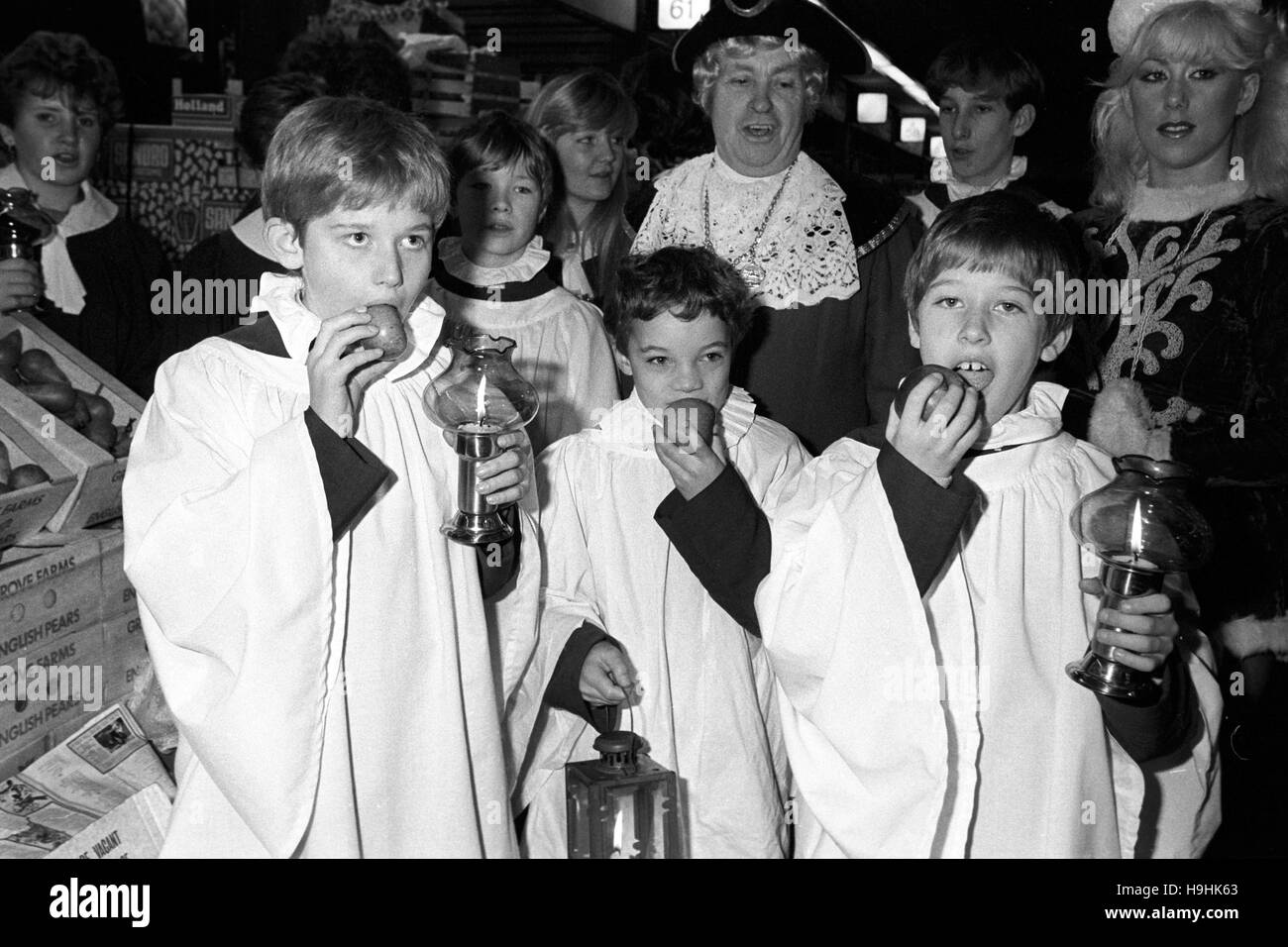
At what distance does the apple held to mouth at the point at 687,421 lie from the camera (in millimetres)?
1911

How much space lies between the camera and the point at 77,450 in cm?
244

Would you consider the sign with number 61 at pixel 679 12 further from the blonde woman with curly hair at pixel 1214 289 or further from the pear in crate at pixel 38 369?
the pear in crate at pixel 38 369

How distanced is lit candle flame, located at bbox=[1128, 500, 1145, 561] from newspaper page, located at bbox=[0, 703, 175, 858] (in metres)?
1.78

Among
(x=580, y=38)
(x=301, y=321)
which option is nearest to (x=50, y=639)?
(x=301, y=321)

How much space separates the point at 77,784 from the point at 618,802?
1.13 meters

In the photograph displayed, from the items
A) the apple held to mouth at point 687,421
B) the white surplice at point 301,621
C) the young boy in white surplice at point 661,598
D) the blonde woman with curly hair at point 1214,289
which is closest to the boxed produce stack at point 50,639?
the white surplice at point 301,621

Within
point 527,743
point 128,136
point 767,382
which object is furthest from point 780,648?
point 128,136

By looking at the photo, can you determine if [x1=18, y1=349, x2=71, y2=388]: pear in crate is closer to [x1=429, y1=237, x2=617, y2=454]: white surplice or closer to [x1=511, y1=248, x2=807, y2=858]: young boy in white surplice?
[x1=429, y1=237, x2=617, y2=454]: white surplice

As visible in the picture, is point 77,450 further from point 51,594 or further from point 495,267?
point 495,267

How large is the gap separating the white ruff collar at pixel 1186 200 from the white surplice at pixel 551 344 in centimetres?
116

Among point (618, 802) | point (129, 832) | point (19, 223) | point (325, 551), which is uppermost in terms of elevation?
point (19, 223)

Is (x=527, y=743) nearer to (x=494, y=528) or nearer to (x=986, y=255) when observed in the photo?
(x=494, y=528)

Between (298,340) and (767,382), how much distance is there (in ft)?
3.48

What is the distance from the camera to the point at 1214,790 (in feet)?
6.03
